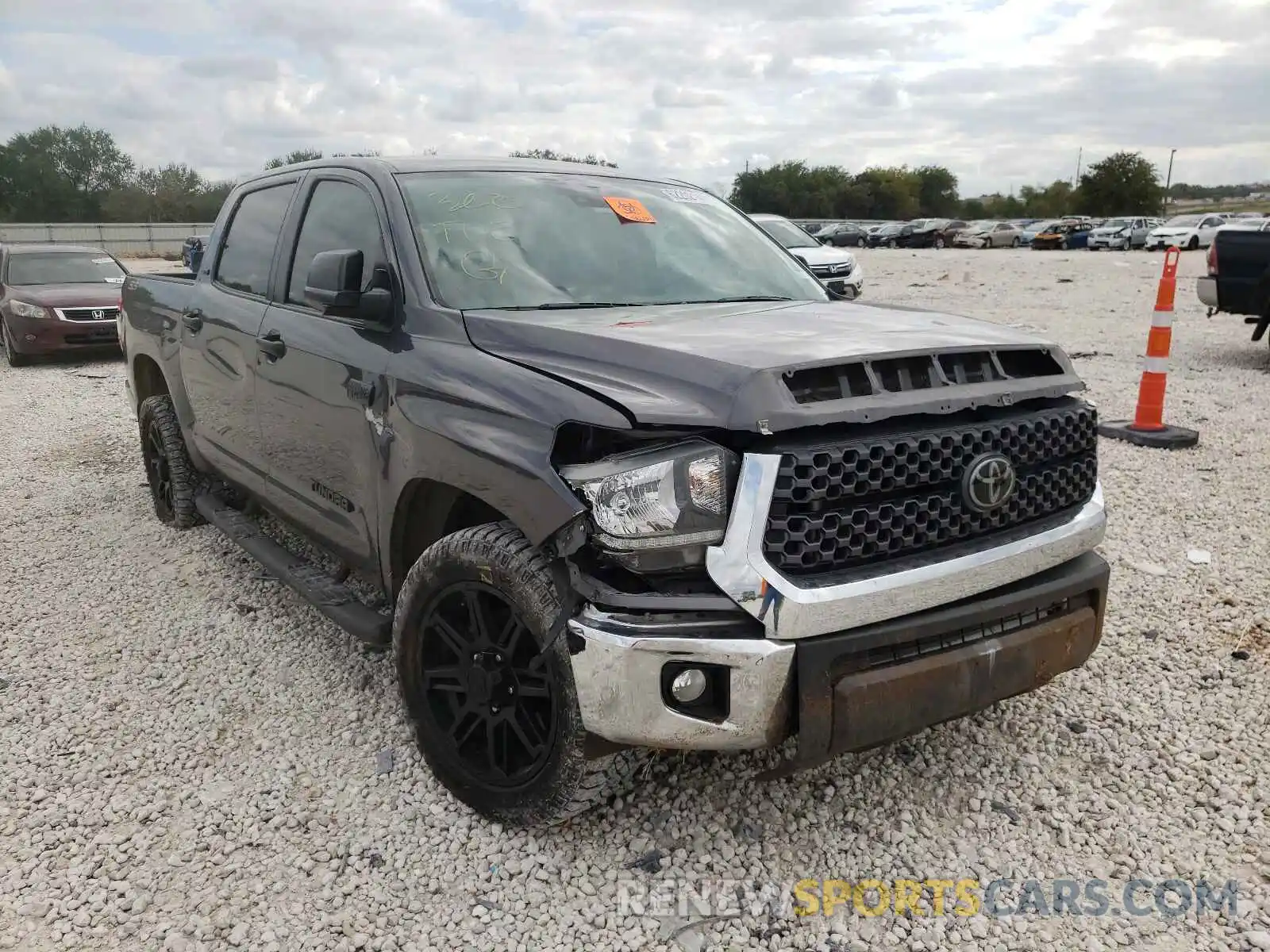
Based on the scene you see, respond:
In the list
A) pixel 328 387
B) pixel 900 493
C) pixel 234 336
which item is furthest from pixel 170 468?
pixel 900 493

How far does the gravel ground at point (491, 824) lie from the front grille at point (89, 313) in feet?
29.9

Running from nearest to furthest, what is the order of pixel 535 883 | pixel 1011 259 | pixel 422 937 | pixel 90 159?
1. pixel 422 937
2. pixel 535 883
3. pixel 1011 259
4. pixel 90 159

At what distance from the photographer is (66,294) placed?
12.4 meters

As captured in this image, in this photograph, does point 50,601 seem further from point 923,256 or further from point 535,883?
point 923,256

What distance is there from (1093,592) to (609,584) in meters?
1.47

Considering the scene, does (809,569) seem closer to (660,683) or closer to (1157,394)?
(660,683)

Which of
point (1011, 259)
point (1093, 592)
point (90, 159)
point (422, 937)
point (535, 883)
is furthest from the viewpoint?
point (90, 159)

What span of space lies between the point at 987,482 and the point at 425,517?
165 cm

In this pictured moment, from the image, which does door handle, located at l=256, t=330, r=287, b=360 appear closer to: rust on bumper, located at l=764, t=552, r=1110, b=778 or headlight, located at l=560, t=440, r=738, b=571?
headlight, located at l=560, t=440, r=738, b=571

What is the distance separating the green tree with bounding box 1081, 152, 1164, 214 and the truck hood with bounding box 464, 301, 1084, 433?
86216 mm

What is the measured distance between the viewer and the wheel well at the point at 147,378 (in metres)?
5.54

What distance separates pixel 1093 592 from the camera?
9.20 ft

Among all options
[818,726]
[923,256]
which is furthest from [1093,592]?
[923,256]

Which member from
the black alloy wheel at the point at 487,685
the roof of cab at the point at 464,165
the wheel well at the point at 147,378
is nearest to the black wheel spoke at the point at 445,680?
the black alloy wheel at the point at 487,685
